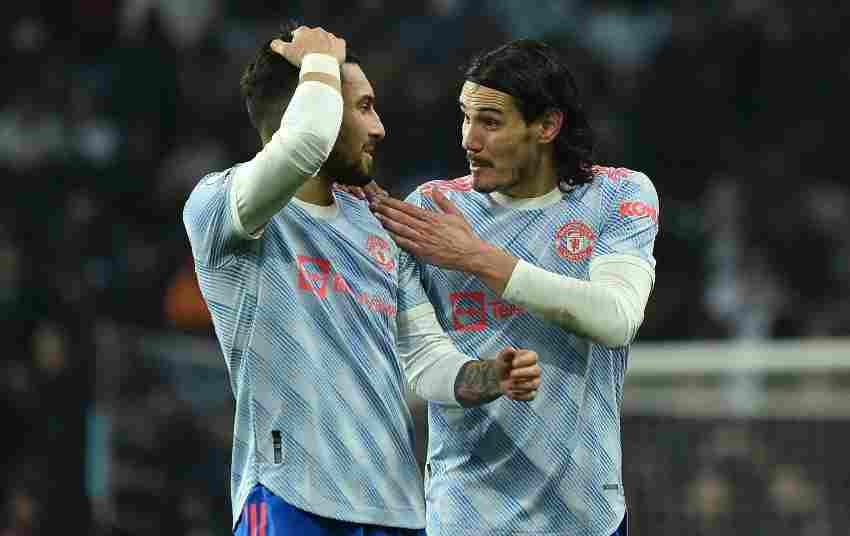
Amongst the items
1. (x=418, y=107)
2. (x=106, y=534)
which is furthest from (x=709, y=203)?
(x=106, y=534)

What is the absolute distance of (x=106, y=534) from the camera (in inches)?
315

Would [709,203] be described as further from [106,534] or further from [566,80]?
[566,80]

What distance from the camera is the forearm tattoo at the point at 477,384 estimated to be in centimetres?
393

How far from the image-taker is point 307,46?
12.6 feet

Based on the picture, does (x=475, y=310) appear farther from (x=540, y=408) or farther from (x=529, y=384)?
(x=529, y=384)

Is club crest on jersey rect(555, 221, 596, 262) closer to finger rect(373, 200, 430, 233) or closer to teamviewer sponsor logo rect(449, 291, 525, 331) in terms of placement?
teamviewer sponsor logo rect(449, 291, 525, 331)

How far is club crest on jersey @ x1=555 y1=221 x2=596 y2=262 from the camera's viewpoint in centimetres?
428

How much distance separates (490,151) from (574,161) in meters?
0.25

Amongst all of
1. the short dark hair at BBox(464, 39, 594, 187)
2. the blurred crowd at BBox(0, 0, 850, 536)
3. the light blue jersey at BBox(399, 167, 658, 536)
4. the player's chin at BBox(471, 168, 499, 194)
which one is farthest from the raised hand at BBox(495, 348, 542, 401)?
the blurred crowd at BBox(0, 0, 850, 536)

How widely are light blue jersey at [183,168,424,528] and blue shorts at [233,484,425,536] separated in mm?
22

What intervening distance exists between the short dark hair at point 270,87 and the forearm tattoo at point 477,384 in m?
0.78

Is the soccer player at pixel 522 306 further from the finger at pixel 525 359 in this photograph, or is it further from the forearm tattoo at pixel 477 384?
the finger at pixel 525 359

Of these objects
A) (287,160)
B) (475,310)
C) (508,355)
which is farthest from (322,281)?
(475,310)

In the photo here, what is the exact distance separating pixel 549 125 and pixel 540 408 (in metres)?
0.78
